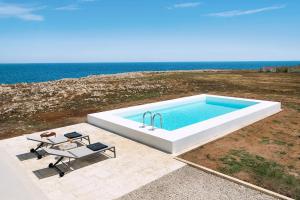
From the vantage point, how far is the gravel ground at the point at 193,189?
675 centimetres

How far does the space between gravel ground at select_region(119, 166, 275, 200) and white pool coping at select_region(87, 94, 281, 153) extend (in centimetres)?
206

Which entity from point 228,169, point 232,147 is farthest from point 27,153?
point 232,147

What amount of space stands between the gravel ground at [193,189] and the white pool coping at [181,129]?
2.06 metres

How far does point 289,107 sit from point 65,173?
15.6m

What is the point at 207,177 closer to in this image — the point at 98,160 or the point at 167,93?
the point at 98,160

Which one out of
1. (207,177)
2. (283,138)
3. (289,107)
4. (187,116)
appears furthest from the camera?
(289,107)

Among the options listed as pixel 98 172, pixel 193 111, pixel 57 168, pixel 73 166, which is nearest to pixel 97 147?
pixel 73 166

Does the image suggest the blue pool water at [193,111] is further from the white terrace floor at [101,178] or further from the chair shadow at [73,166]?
the chair shadow at [73,166]

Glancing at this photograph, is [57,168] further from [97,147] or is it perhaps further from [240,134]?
[240,134]

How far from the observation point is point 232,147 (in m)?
10.3

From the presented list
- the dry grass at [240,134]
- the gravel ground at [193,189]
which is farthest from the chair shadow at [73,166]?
the dry grass at [240,134]

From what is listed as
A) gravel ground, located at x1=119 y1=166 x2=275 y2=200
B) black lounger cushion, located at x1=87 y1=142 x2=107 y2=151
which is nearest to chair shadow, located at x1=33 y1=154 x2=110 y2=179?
black lounger cushion, located at x1=87 y1=142 x2=107 y2=151

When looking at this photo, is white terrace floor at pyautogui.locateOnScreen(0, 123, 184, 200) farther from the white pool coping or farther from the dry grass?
the dry grass

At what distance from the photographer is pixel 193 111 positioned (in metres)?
17.5
